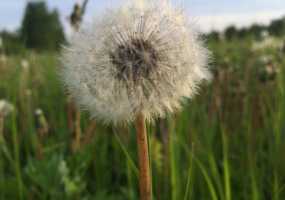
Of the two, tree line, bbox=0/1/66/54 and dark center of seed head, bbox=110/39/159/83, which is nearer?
dark center of seed head, bbox=110/39/159/83

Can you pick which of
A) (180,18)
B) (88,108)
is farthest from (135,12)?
(88,108)

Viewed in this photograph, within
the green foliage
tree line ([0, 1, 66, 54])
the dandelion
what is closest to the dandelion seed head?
the dandelion

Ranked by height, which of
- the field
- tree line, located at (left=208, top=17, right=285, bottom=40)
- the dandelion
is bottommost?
the field

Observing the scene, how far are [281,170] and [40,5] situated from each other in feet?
137

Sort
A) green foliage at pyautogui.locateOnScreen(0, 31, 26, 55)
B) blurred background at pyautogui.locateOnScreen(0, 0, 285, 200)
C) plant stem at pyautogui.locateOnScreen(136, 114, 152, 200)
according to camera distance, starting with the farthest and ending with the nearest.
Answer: green foliage at pyautogui.locateOnScreen(0, 31, 26, 55) → blurred background at pyautogui.locateOnScreen(0, 0, 285, 200) → plant stem at pyautogui.locateOnScreen(136, 114, 152, 200)

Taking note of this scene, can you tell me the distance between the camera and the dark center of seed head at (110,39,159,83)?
1.06 m

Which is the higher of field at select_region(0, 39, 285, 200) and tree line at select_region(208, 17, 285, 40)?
tree line at select_region(208, 17, 285, 40)

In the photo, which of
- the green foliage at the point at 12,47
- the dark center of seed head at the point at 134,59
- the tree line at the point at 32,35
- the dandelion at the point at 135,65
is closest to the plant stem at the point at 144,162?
the dandelion at the point at 135,65

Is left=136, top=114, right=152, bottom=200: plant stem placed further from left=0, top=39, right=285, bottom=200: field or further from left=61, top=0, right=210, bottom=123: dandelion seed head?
left=0, top=39, right=285, bottom=200: field

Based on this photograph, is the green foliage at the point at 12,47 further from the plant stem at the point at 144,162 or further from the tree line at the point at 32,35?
the plant stem at the point at 144,162

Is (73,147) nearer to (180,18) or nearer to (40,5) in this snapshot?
(180,18)

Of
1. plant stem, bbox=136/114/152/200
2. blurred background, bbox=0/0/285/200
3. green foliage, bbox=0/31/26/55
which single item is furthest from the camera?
green foliage, bbox=0/31/26/55

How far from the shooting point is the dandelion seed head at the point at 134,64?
3.45 feet

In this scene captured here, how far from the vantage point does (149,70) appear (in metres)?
1.06
